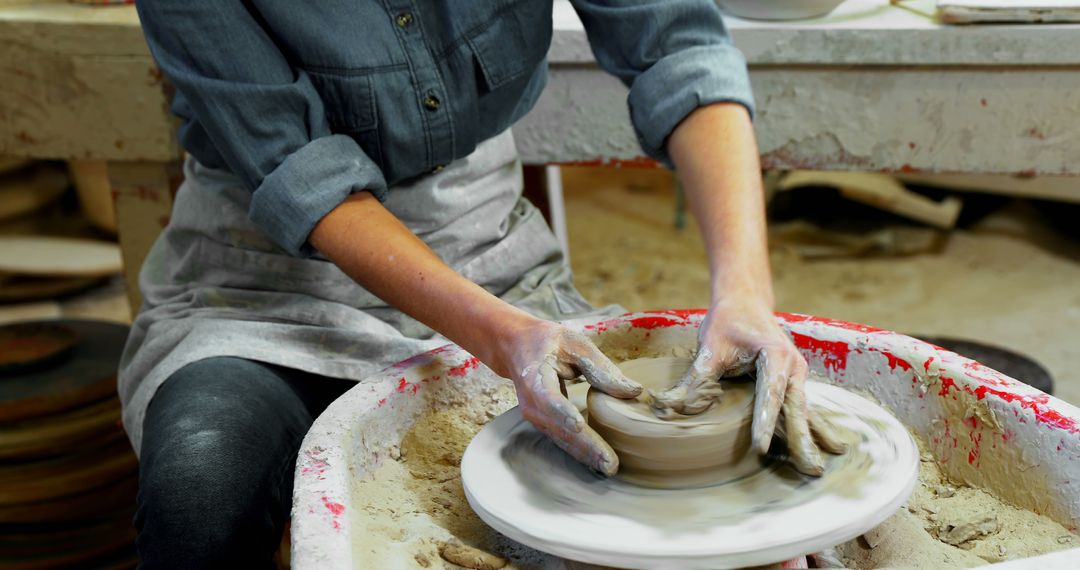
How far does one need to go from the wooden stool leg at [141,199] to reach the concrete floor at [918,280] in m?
1.85

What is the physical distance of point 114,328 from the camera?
99.4 inches

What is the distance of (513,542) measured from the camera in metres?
1.33

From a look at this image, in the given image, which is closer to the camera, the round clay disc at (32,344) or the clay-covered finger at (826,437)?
the clay-covered finger at (826,437)

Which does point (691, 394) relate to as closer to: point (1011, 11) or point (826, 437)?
point (826, 437)

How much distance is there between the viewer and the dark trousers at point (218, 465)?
1384mm

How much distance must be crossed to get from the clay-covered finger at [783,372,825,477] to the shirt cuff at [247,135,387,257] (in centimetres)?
61

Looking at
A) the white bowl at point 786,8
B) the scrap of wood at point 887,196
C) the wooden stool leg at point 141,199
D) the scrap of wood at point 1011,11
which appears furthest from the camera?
the scrap of wood at point 887,196

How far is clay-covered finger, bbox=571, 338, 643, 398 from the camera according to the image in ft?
4.24

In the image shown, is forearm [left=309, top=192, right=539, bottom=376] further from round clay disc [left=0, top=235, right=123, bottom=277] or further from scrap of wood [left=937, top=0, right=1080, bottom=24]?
round clay disc [left=0, top=235, right=123, bottom=277]

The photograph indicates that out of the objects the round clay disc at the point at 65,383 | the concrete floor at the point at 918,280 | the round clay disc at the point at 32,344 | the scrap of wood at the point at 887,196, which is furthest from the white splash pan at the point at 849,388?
the scrap of wood at the point at 887,196

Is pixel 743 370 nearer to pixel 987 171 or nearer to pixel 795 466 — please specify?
pixel 795 466

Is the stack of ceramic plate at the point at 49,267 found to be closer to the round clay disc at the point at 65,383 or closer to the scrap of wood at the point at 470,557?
the round clay disc at the point at 65,383

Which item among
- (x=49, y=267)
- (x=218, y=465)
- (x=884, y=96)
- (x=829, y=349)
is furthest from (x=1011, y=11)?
(x=49, y=267)

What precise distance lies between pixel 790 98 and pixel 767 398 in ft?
4.53
